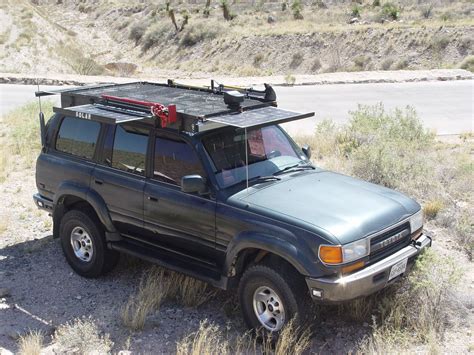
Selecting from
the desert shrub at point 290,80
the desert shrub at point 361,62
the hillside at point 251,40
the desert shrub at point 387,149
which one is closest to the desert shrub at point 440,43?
the hillside at point 251,40

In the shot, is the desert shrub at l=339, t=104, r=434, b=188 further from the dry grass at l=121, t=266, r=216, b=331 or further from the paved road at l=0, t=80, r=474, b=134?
the dry grass at l=121, t=266, r=216, b=331

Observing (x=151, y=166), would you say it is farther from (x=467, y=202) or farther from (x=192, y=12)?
(x=192, y=12)

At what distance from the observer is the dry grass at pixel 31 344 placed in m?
5.46

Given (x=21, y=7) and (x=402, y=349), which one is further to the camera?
(x=21, y=7)

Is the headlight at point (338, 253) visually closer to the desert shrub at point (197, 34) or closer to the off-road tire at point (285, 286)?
the off-road tire at point (285, 286)

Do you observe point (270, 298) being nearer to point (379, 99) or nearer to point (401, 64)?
point (379, 99)

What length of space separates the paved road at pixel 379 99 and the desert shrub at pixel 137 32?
33.3 metres

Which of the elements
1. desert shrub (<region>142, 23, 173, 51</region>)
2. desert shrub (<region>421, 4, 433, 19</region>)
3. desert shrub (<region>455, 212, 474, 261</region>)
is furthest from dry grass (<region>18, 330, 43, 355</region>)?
desert shrub (<region>142, 23, 173, 51</region>)

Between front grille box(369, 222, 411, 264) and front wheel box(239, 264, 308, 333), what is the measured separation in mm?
717

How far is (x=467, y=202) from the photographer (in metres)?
8.97

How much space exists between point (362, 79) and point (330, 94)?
10.6ft

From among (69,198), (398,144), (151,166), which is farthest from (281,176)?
(398,144)

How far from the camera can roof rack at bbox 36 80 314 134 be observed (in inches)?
241

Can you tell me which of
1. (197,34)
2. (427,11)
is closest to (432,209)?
(197,34)
